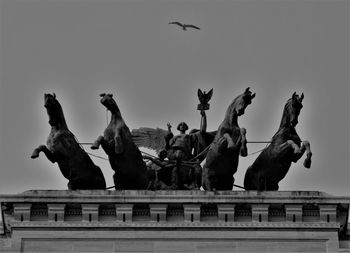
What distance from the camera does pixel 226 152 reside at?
235 ft

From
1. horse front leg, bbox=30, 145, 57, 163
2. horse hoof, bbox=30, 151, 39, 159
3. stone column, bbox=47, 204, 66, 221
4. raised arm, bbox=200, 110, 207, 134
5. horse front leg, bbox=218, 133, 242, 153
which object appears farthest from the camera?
raised arm, bbox=200, 110, 207, 134

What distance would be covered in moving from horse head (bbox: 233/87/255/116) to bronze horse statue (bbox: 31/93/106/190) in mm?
3617

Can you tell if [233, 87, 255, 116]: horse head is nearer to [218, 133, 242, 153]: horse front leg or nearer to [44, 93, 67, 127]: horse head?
Result: [218, 133, 242, 153]: horse front leg

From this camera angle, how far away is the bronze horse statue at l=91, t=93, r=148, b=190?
71.8 meters

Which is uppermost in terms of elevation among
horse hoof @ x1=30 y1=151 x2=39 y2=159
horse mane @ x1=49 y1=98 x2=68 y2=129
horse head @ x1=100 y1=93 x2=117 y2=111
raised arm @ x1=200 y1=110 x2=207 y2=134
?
raised arm @ x1=200 y1=110 x2=207 y2=134

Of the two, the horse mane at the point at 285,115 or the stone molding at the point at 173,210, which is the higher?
the horse mane at the point at 285,115

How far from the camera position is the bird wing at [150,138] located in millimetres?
75625

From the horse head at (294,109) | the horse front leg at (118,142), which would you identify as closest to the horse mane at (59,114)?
the horse front leg at (118,142)

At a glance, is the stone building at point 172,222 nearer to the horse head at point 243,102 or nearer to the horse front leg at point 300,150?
the horse front leg at point 300,150

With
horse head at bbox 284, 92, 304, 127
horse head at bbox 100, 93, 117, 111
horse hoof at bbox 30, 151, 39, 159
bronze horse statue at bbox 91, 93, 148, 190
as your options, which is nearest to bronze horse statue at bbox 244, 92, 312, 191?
horse head at bbox 284, 92, 304, 127

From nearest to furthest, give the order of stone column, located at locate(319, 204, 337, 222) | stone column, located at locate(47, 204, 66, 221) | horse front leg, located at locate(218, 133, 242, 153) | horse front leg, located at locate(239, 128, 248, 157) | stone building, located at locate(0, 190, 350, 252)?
1. stone building, located at locate(0, 190, 350, 252)
2. stone column, located at locate(47, 204, 66, 221)
3. stone column, located at locate(319, 204, 337, 222)
4. horse front leg, located at locate(239, 128, 248, 157)
5. horse front leg, located at locate(218, 133, 242, 153)

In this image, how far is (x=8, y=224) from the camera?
231 feet

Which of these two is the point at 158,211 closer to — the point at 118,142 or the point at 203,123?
the point at 118,142

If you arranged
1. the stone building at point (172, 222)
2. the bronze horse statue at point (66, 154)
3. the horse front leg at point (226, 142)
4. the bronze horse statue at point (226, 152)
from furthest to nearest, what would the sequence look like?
the bronze horse statue at point (66, 154), the bronze horse statue at point (226, 152), the horse front leg at point (226, 142), the stone building at point (172, 222)
